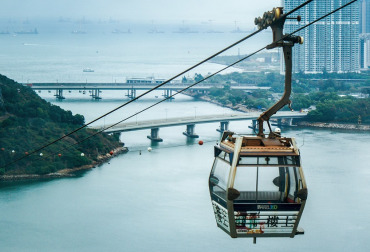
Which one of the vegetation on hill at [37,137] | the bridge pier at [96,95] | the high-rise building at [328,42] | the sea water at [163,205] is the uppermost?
the high-rise building at [328,42]

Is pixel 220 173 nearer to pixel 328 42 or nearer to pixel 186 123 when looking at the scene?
pixel 186 123

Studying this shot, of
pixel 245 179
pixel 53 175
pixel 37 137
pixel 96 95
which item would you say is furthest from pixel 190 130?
pixel 245 179

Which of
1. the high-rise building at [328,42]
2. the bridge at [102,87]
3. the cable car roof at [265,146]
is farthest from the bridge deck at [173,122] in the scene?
the high-rise building at [328,42]

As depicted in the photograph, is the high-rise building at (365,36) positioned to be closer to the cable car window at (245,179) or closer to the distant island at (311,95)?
the distant island at (311,95)

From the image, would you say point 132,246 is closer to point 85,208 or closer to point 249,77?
point 85,208

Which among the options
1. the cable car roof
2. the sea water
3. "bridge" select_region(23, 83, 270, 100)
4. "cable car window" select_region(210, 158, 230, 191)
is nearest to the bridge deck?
the sea water

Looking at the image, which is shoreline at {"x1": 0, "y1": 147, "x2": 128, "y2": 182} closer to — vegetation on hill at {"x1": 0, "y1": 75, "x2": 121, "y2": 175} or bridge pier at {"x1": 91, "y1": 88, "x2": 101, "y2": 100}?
vegetation on hill at {"x1": 0, "y1": 75, "x2": 121, "y2": 175}
